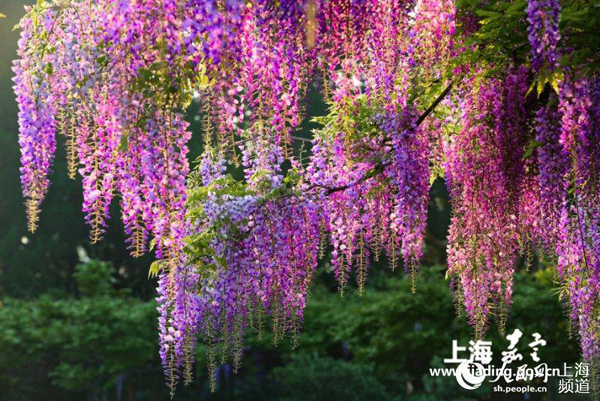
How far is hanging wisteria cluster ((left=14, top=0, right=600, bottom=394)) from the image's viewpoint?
130 inches

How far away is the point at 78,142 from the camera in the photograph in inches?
155

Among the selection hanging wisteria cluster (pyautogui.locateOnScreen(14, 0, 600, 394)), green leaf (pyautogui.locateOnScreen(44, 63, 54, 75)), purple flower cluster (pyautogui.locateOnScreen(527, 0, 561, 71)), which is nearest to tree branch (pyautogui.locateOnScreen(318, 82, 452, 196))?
hanging wisteria cluster (pyautogui.locateOnScreen(14, 0, 600, 394))

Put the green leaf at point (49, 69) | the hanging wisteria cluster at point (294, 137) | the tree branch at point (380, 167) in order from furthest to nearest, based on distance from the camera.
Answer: the tree branch at point (380, 167), the green leaf at point (49, 69), the hanging wisteria cluster at point (294, 137)

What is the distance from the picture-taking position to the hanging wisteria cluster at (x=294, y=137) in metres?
3.30

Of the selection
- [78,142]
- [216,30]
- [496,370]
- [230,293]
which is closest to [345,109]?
[230,293]

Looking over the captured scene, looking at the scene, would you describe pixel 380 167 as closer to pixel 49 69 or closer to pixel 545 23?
pixel 545 23

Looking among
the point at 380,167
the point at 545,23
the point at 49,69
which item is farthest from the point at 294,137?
the point at 545,23

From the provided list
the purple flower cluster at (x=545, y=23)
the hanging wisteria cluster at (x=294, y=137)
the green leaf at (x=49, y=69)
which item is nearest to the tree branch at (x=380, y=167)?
the hanging wisteria cluster at (x=294, y=137)

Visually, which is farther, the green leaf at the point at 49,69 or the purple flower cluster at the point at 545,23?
the green leaf at the point at 49,69

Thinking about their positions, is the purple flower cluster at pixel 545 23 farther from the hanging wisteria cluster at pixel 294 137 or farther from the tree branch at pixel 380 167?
the tree branch at pixel 380 167

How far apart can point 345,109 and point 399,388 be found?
9.20 meters

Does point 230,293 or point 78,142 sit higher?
point 78,142

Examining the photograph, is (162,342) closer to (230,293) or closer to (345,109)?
(230,293)

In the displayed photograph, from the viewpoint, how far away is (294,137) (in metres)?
5.00
